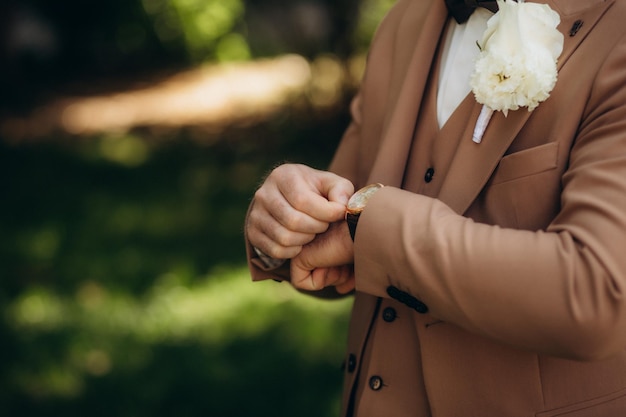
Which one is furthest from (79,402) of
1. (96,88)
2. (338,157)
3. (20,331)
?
(96,88)

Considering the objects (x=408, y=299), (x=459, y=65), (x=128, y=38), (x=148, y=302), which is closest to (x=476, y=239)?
(x=408, y=299)

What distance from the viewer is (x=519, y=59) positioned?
5.40ft

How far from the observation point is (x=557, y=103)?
1607 mm

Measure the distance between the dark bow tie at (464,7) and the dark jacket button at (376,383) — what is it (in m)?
0.99

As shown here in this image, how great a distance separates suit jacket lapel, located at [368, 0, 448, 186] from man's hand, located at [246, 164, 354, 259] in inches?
6.3

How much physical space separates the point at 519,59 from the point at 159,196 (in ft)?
18.3

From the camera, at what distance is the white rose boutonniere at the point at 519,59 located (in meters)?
1.60

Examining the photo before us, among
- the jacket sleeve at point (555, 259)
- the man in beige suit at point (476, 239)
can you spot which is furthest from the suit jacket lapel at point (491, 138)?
the jacket sleeve at point (555, 259)

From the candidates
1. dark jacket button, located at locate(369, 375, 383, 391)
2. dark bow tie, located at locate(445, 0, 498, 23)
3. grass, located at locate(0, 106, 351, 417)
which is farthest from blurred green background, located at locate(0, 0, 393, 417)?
dark bow tie, located at locate(445, 0, 498, 23)

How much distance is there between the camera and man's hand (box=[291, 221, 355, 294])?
184 cm

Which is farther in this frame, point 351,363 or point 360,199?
point 351,363

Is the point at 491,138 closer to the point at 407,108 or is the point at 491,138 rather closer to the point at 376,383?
the point at 407,108

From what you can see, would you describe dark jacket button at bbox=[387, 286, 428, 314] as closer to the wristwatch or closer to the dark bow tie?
the wristwatch

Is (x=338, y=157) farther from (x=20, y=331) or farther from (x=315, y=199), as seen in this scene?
(x=20, y=331)
